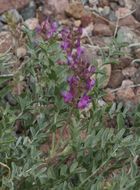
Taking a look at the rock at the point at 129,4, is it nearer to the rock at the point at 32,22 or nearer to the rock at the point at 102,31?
the rock at the point at 102,31

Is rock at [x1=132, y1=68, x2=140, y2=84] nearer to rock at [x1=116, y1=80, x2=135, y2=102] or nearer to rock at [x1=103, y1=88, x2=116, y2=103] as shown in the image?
rock at [x1=116, y1=80, x2=135, y2=102]

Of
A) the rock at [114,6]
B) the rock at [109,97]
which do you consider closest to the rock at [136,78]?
the rock at [109,97]

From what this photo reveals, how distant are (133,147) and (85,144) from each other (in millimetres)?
203

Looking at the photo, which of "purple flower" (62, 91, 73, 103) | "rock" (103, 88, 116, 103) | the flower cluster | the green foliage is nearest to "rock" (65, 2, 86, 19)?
"rock" (103, 88, 116, 103)

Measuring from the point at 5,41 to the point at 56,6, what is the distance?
0.49 m

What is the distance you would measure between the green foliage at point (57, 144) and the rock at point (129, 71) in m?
0.67

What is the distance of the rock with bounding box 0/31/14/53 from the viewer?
3.27 meters

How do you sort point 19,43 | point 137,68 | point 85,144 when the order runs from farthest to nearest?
point 137,68 < point 19,43 < point 85,144

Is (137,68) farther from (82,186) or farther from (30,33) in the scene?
(82,186)

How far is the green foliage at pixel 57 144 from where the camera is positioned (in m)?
2.39

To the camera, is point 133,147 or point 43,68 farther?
point 43,68

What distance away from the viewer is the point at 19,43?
3.25 metres

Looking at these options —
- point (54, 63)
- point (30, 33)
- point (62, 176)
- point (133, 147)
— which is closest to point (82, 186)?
point (62, 176)

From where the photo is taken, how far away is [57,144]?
8.38 ft
